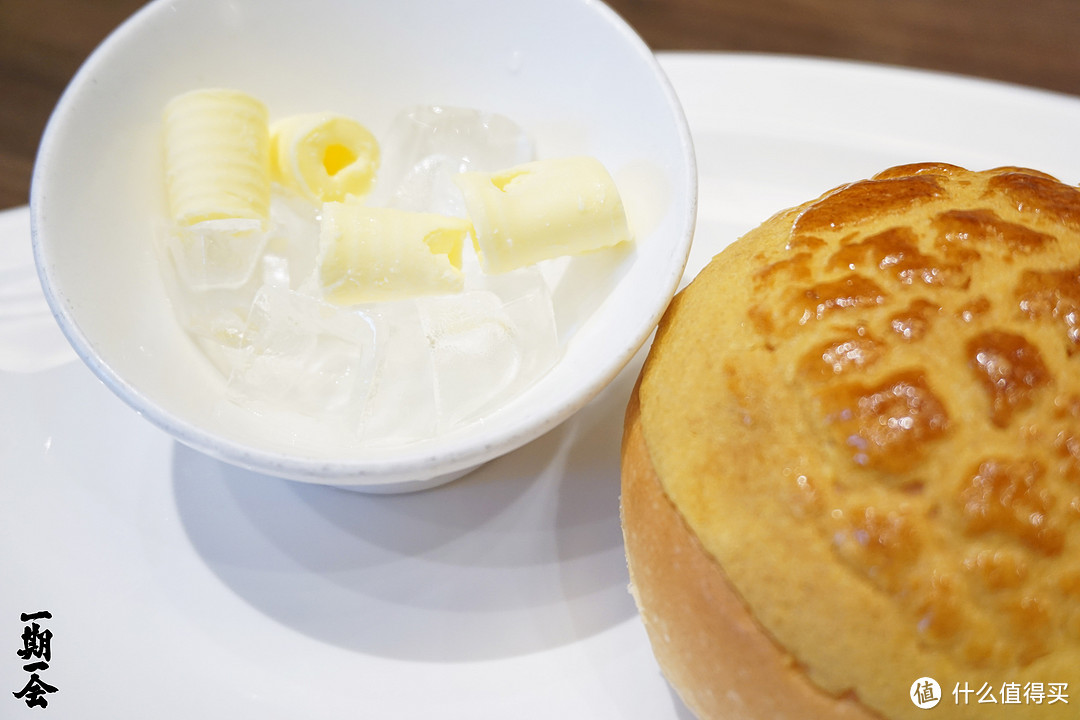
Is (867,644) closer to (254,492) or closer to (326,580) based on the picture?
(326,580)

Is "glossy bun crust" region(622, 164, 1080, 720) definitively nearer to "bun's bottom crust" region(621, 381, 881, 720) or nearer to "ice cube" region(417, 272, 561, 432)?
"bun's bottom crust" region(621, 381, 881, 720)

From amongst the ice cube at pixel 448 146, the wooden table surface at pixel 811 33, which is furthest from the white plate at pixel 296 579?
the wooden table surface at pixel 811 33

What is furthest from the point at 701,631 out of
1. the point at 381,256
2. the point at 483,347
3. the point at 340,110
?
the point at 340,110

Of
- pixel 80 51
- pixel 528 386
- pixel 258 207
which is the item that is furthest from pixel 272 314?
pixel 80 51

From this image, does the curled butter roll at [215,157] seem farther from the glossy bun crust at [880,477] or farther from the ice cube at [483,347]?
the glossy bun crust at [880,477]

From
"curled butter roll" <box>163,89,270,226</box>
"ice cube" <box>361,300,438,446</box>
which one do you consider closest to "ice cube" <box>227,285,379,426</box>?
"ice cube" <box>361,300,438,446</box>

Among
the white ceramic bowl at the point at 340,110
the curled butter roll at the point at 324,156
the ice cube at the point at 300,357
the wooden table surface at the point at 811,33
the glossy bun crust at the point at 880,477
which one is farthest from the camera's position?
the wooden table surface at the point at 811,33
